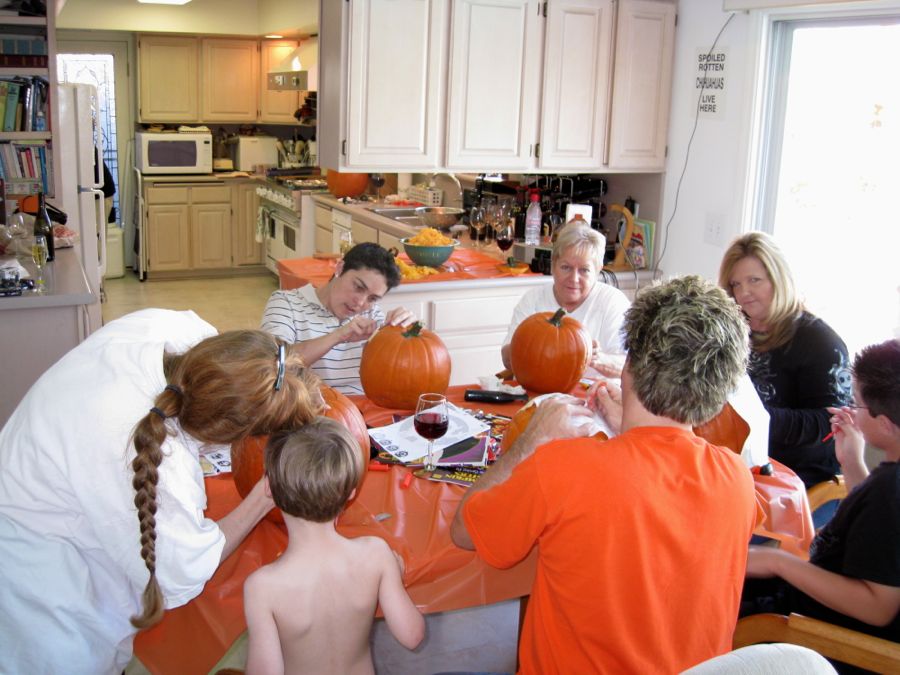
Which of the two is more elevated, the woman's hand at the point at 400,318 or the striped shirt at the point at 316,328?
the woman's hand at the point at 400,318

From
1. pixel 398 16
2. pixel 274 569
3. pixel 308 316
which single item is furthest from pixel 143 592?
pixel 398 16

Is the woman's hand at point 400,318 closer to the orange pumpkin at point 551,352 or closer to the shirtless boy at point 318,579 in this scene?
the orange pumpkin at point 551,352

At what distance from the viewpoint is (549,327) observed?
8.25 feet

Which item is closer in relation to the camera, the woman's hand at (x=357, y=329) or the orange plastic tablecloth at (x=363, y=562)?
the orange plastic tablecloth at (x=363, y=562)

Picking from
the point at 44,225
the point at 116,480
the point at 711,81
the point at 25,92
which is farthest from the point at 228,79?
the point at 116,480

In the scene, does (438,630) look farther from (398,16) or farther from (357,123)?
(398,16)

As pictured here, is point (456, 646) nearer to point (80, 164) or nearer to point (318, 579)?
point (318, 579)

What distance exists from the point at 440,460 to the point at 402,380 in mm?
404

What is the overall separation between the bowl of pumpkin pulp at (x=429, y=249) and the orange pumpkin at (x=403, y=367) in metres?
1.86

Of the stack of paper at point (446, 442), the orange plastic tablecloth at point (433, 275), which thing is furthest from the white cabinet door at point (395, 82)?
the stack of paper at point (446, 442)

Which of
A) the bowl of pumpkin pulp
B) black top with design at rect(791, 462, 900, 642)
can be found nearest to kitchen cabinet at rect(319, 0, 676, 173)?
the bowl of pumpkin pulp

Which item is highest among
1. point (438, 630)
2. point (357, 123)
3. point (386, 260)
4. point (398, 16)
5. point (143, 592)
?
point (398, 16)

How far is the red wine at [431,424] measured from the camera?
1.99 metres

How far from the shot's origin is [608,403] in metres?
1.81
